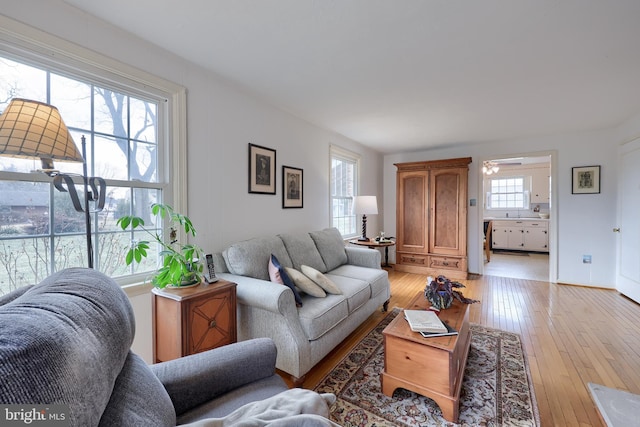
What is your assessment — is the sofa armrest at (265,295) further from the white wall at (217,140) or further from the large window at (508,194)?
the large window at (508,194)

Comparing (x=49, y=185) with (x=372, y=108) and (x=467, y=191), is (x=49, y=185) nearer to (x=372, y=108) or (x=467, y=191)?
(x=372, y=108)

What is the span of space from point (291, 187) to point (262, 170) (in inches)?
20.8

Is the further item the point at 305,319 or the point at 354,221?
the point at 354,221

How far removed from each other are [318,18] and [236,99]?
49.2 inches

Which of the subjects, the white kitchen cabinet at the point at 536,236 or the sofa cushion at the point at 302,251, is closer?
the sofa cushion at the point at 302,251

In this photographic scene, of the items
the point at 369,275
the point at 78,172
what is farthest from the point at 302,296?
the point at 78,172

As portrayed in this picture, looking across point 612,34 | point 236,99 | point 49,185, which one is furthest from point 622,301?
point 49,185

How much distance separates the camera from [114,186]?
71.4 inches

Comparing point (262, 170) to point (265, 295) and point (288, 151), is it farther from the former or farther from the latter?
point (265, 295)

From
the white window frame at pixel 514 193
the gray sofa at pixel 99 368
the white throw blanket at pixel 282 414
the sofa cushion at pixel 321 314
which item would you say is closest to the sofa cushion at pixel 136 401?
the gray sofa at pixel 99 368

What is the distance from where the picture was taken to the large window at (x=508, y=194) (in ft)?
23.8

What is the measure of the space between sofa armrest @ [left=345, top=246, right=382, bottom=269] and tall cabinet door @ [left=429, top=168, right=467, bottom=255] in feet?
6.10

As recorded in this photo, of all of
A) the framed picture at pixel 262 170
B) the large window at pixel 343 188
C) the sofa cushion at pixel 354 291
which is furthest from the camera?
the large window at pixel 343 188

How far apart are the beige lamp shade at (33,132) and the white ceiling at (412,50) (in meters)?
0.93
